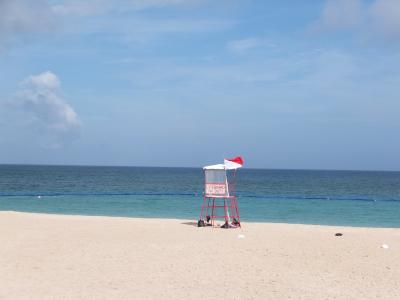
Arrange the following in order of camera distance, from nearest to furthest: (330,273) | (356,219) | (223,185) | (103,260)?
(330,273) → (103,260) → (223,185) → (356,219)

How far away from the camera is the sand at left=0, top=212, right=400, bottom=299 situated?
10.4m

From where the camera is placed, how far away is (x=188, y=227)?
69.7ft

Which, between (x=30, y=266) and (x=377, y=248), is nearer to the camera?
(x=30, y=266)

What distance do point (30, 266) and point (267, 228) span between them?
1124cm

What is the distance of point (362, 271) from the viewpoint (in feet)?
41.7

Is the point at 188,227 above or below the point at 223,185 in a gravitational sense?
below

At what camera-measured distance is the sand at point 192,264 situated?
10430 mm

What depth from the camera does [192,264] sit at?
1295 centimetres

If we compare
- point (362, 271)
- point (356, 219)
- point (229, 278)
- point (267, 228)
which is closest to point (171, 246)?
point (229, 278)

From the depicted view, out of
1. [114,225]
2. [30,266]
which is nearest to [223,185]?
[114,225]

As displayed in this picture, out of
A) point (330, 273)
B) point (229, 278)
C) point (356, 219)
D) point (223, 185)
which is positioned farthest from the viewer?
point (356, 219)

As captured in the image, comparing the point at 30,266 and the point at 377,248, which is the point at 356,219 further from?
the point at 30,266

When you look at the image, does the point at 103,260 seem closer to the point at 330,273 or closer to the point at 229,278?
the point at 229,278

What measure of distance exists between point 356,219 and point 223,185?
12.8 m
